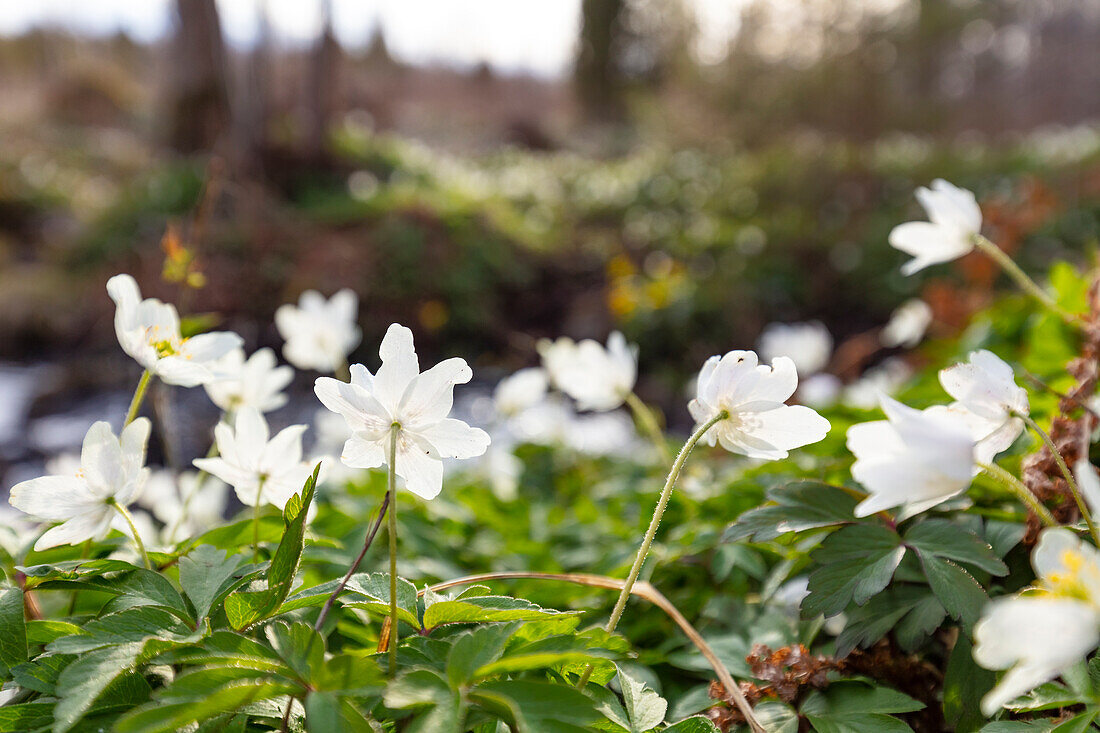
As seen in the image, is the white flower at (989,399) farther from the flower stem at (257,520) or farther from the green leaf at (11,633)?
the green leaf at (11,633)

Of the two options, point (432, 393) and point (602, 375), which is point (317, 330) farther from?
point (432, 393)

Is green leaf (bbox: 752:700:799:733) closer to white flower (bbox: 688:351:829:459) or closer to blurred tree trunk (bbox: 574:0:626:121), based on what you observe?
white flower (bbox: 688:351:829:459)

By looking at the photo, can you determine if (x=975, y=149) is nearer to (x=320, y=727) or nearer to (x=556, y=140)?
(x=556, y=140)

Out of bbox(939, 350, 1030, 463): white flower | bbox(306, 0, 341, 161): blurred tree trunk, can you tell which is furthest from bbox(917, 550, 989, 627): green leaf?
bbox(306, 0, 341, 161): blurred tree trunk

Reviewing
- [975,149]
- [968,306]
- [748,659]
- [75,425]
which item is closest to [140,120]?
[75,425]

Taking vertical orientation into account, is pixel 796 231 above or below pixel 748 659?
below

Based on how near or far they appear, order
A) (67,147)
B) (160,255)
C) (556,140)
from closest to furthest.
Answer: (160,255) < (67,147) < (556,140)

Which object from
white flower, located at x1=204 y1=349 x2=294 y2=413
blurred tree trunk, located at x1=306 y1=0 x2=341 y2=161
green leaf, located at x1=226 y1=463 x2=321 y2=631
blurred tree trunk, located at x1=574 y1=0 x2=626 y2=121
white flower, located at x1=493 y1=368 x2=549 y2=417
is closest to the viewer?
green leaf, located at x1=226 y1=463 x2=321 y2=631

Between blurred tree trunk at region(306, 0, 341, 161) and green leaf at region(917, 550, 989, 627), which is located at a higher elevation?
blurred tree trunk at region(306, 0, 341, 161)
